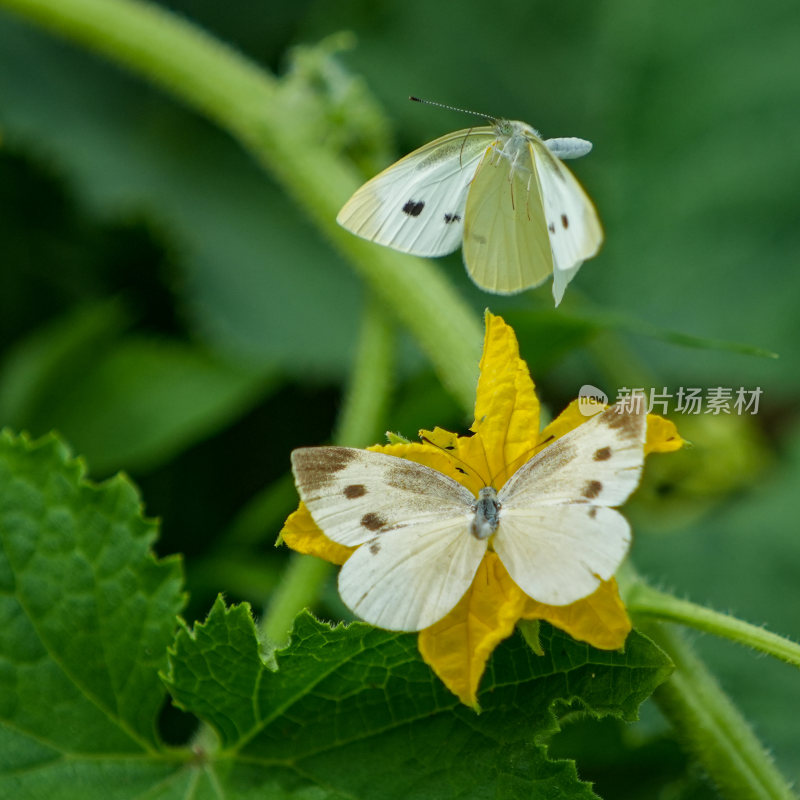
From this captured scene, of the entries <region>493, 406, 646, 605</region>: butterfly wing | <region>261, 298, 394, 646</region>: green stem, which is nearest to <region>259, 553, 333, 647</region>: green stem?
<region>261, 298, 394, 646</region>: green stem

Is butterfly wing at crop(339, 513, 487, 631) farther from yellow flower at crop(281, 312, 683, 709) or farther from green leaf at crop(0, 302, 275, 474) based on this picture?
green leaf at crop(0, 302, 275, 474)

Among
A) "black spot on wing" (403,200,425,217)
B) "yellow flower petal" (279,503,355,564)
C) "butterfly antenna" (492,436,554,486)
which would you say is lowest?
"yellow flower petal" (279,503,355,564)

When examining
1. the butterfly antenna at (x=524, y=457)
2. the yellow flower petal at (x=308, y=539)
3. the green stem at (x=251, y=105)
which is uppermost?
the green stem at (x=251, y=105)

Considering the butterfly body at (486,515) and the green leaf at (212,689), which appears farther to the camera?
the green leaf at (212,689)

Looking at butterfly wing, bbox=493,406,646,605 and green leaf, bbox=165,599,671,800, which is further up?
butterfly wing, bbox=493,406,646,605

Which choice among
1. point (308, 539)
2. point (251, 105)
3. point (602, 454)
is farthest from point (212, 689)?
point (251, 105)

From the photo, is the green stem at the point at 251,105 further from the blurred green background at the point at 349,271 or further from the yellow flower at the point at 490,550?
the yellow flower at the point at 490,550

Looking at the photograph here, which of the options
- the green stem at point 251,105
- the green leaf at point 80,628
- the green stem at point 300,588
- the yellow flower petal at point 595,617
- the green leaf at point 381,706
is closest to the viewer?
the yellow flower petal at point 595,617

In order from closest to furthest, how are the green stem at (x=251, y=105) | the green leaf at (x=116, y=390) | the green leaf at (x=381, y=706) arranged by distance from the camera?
the green leaf at (x=381, y=706), the green stem at (x=251, y=105), the green leaf at (x=116, y=390)

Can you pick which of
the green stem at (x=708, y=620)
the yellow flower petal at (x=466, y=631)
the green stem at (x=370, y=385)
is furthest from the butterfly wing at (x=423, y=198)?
the green stem at (x=370, y=385)
